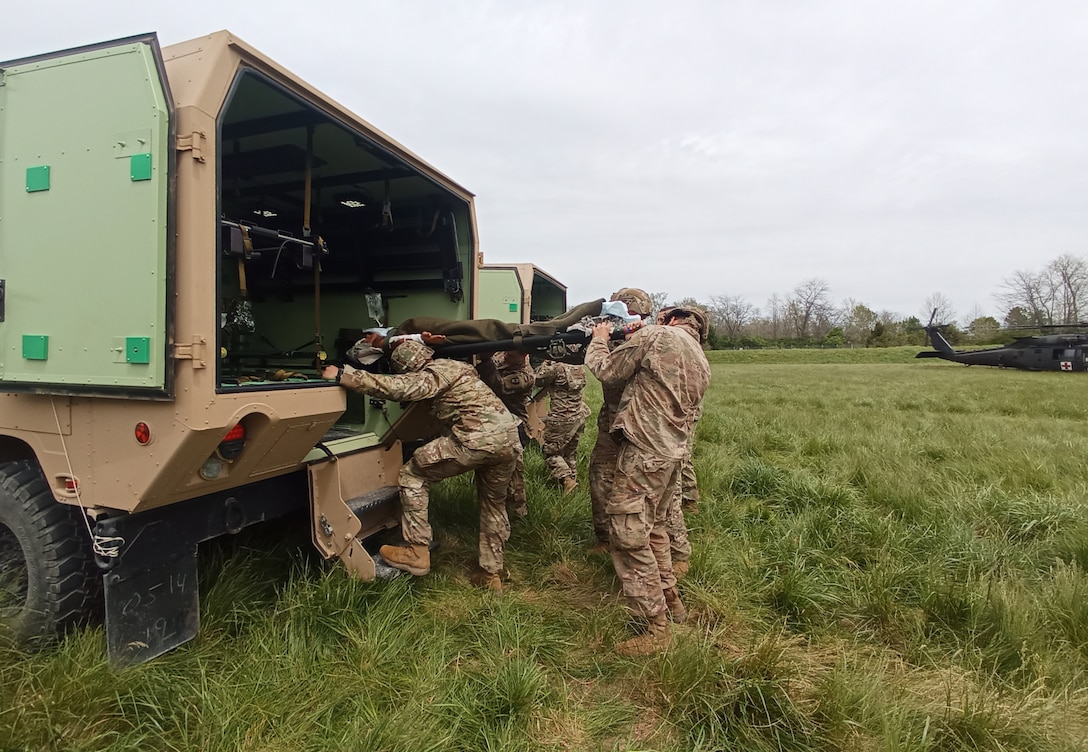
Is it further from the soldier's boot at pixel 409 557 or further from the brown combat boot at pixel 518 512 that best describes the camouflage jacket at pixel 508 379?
the soldier's boot at pixel 409 557

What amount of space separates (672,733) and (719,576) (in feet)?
4.98

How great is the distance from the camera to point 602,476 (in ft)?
15.0

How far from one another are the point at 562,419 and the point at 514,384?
0.95 m

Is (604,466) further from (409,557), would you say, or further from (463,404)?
(409,557)

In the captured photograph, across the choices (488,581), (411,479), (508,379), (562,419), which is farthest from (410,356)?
(562,419)

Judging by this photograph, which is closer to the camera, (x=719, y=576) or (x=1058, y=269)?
(x=719, y=576)

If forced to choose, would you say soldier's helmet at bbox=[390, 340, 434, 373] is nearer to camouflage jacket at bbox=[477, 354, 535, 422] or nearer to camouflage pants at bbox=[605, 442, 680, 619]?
camouflage jacket at bbox=[477, 354, 535, 422]

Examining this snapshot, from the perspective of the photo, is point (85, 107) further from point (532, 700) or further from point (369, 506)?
point (532, 700)

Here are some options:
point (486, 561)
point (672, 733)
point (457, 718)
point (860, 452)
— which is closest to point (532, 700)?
point (457, 718)

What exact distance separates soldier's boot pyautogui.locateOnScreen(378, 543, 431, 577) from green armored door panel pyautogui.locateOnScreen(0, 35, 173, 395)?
1.76 m

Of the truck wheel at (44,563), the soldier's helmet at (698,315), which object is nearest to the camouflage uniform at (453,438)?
the soldier's helmet at (698,315)

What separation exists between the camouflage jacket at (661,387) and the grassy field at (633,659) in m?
0.96

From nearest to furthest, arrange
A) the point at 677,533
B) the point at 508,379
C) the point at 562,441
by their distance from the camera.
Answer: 1. the point at 677,533
2. the point at 508,379
3. the point at 562,441

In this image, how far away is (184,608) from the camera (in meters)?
2.77
